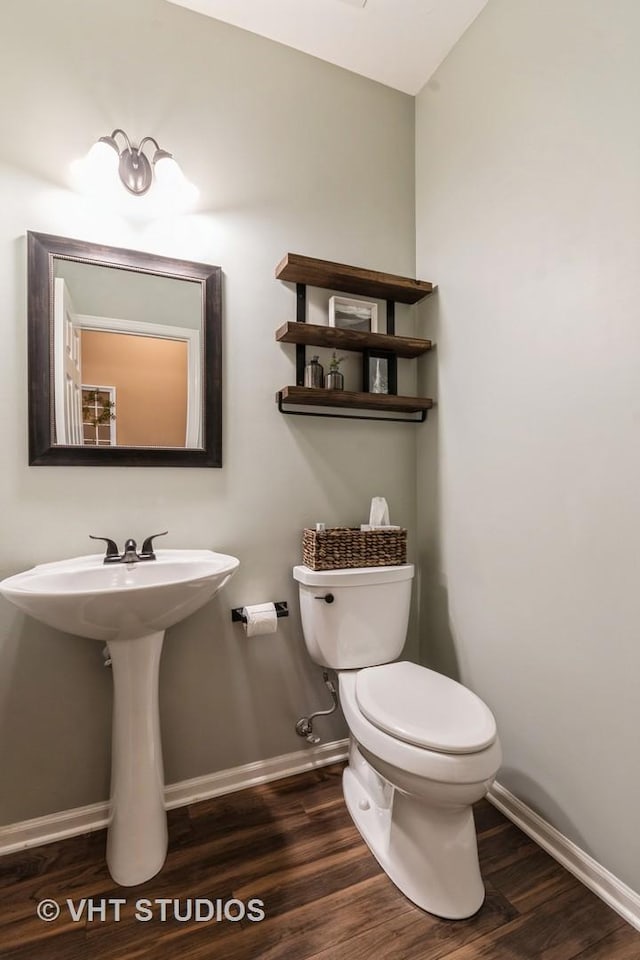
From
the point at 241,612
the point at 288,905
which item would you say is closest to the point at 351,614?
the point at 241,612

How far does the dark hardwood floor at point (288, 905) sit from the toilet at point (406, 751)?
75 millimetres

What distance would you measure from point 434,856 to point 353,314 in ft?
5.75

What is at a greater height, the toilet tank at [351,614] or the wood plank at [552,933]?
the toilet tank at [351,614]

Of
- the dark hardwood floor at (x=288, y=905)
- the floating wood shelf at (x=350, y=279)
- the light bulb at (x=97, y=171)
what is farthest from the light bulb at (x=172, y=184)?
the dark hardwood floor at (x=288, y=905)

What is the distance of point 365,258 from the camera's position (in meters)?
1.90

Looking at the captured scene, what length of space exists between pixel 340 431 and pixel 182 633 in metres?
0.94

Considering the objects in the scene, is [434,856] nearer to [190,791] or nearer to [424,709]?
[424,709]

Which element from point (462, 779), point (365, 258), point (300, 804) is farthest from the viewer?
point (365, 258)

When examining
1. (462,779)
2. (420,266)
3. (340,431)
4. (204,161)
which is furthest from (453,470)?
(204,161)

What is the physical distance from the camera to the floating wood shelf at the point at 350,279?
5.45 ft

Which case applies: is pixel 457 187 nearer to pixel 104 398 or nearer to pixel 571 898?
pixel 104 398

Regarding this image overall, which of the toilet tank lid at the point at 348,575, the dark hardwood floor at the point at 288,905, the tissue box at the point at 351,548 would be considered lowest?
the dark hardwood floor at the point at 288,905

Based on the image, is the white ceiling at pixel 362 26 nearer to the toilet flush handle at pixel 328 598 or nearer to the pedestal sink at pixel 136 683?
the pedestal sink at pixel 136 683

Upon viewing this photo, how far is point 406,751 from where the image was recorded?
3.78 feet
